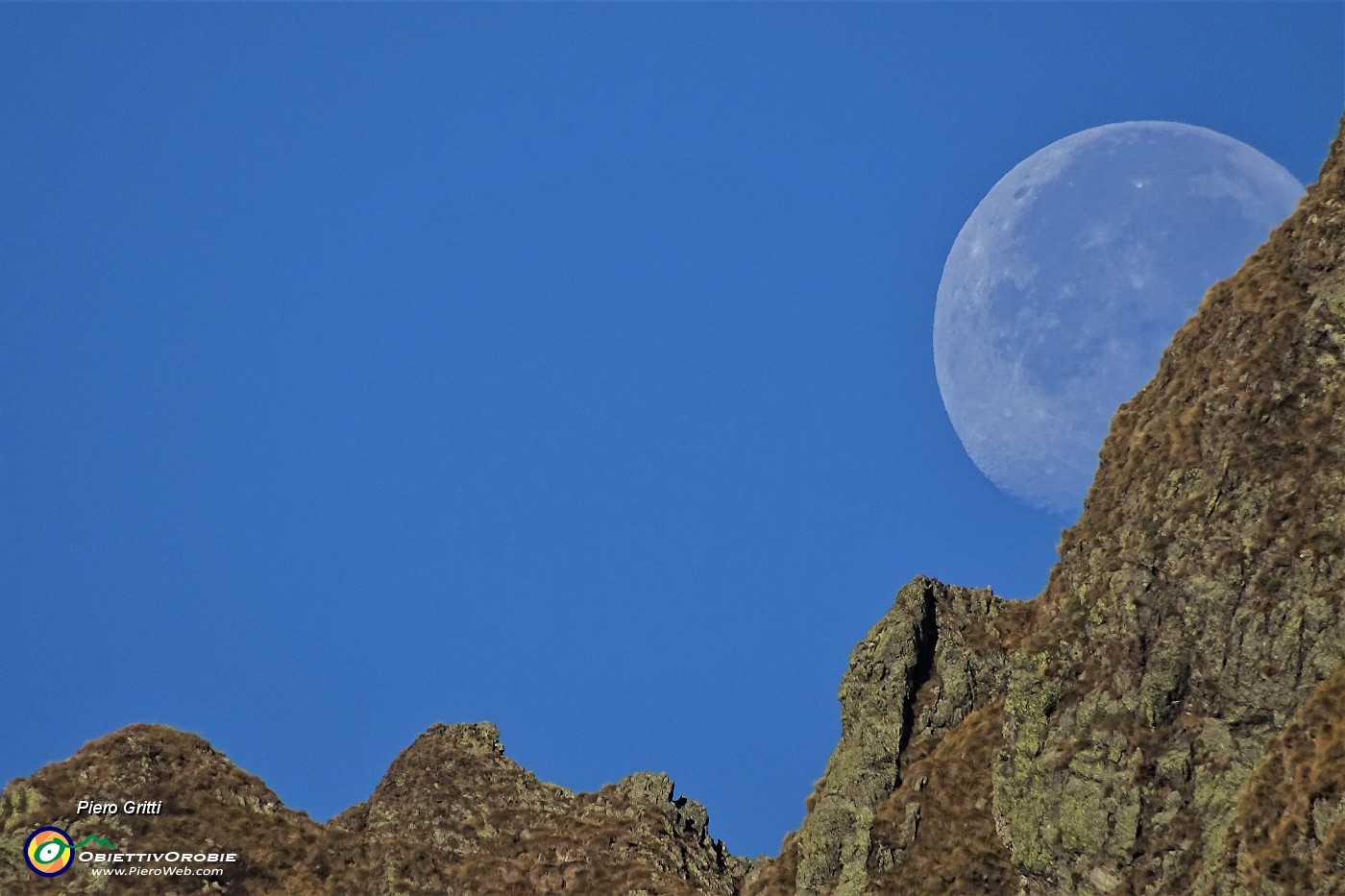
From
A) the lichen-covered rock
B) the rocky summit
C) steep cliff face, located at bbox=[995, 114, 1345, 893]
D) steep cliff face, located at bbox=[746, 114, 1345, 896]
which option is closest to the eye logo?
the rocky summit

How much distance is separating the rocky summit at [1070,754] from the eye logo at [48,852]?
1.45 ft

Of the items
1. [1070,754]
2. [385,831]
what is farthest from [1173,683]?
[385,831]

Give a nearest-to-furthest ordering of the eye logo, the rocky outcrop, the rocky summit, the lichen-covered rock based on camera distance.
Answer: the rocky summit < the lichen-covered rock < the eye logo < the rocky outcrop

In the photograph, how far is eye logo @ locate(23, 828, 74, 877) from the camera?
261 feet

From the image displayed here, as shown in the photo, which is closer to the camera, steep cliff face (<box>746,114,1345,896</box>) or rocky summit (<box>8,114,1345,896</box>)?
steep cliff face (<box>746,114,1345,896</box>)

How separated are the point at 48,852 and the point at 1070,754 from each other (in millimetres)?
57120

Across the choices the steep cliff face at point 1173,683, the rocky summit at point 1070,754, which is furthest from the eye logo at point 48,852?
the steep cliff face at point 1173,683

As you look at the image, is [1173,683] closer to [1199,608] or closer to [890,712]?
[1199,608]

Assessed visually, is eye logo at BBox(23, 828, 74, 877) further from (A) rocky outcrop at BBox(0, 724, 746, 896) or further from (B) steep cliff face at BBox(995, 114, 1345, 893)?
(B) steep cliff face at BBox(995, 114, 1345, 893)

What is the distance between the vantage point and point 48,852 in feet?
262

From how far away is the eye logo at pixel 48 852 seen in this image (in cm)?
7950

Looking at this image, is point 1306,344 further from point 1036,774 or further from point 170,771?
point 170,771

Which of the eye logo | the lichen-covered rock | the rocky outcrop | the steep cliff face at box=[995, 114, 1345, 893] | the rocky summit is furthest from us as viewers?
the rocky outcrop

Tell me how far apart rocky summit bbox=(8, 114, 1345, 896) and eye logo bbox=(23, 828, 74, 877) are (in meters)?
0.44
